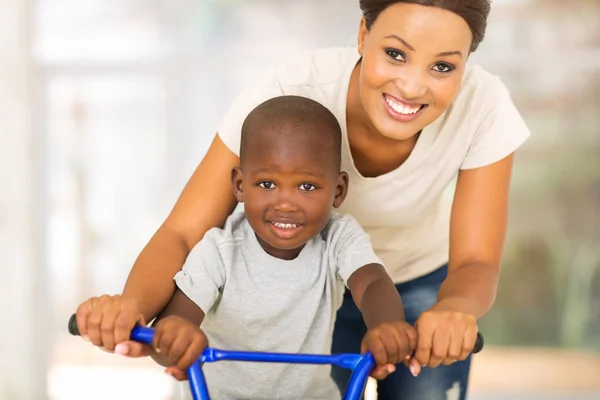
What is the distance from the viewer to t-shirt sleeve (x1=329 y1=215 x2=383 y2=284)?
1516mm

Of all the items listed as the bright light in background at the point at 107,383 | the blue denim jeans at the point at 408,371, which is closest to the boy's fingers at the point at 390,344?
the blue denim jeans at the point at 408,371

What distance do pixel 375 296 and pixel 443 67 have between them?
43 cm

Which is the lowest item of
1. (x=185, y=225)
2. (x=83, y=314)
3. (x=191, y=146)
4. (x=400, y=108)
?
(x=83, y=314)

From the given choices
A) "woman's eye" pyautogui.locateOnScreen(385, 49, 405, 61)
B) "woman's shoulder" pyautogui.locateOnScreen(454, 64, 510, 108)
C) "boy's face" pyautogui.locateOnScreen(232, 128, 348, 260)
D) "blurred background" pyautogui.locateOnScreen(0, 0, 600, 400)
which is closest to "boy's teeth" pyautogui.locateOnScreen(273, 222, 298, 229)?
"boy's face" pyautogui.locateOnScreen(232, 128, 348, 260)

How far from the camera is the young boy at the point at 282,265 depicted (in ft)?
4.81

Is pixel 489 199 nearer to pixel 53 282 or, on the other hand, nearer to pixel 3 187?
pixel 3 187

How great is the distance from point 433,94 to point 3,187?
2.49 metres

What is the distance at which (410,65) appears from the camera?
1.49 meters

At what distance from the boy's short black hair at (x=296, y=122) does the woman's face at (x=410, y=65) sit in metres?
0.09

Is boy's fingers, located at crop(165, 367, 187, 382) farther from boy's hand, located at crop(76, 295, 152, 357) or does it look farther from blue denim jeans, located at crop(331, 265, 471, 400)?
blue denim jeans, located at crop(331, 265, 471, 400)

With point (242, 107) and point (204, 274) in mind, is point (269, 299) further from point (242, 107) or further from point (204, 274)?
point (242, 107)

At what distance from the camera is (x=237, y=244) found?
157 centimetres

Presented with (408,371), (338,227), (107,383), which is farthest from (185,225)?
(107,383)

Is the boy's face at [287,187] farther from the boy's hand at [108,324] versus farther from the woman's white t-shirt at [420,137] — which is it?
the boy's hand at [108,324]
